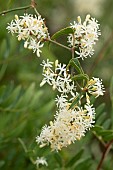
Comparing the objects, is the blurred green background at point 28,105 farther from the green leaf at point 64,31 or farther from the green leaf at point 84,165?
the green leaf at point 64,31

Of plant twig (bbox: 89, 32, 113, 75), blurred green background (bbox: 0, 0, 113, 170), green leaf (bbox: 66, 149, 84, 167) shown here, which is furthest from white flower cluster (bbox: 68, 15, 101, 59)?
plant twig (bbox: 89, 32, 113, 75)

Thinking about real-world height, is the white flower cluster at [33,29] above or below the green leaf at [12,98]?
below

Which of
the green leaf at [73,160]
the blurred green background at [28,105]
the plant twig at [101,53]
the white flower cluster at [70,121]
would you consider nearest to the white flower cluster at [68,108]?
the white flower cluster at [70,121]

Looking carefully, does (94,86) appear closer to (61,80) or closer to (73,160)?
(61,80)

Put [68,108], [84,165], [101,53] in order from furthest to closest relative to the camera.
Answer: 1. [101,53]
2. [84,165]
3. [68,108]

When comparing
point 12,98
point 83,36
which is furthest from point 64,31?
point 12,98

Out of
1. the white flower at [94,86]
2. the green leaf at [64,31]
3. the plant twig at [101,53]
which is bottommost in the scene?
the white flower at [94,86]

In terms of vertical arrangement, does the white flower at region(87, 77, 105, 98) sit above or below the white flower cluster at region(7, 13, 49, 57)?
below

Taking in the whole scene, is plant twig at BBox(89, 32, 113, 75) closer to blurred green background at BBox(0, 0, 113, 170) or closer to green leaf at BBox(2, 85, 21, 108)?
blurred green background at BBox(0, 0, 113, 170)

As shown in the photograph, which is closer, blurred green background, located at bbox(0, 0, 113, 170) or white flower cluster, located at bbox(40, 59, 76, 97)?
white flower cluster, located at bbox(40, 59, 76, 97)

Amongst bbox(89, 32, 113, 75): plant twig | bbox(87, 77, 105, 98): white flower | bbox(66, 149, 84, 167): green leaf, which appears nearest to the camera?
bbox(87, 77, 105, 98): white flower

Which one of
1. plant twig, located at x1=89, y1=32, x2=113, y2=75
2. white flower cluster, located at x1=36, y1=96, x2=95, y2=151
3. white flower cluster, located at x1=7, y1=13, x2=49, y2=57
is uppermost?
plant twig, located at x1=89, y1=32, x2=113, y2=75

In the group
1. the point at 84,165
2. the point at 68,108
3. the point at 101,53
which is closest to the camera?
the point at 68,108
